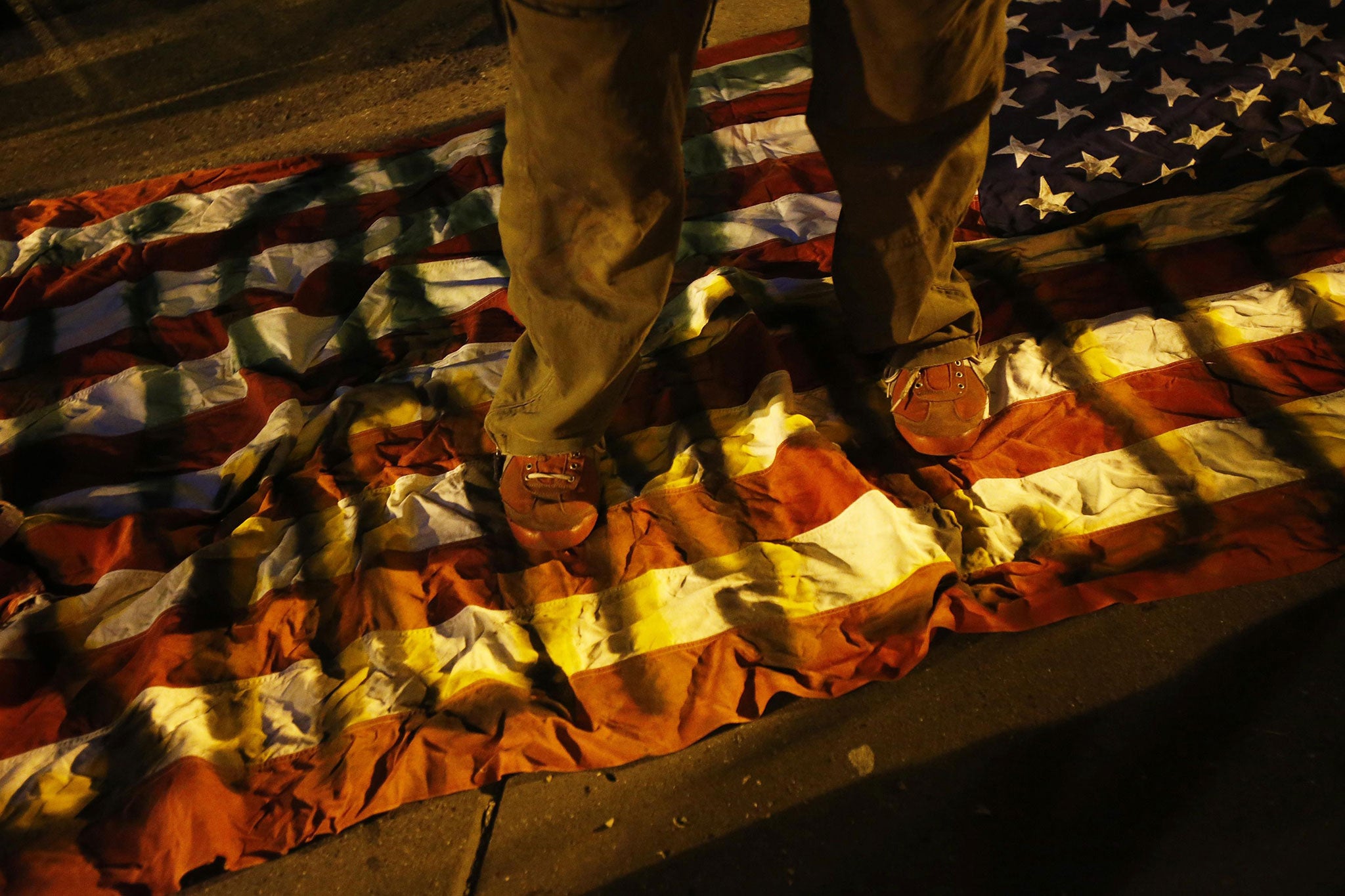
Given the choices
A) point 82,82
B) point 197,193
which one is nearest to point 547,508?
point 197,193

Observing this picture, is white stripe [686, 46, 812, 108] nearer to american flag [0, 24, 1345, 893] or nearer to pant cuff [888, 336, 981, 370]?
american flag [0, 24, 1345, 893]

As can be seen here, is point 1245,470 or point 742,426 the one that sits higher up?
point 742,426

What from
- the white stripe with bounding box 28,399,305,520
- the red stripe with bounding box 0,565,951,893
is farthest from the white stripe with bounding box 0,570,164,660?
the red stripe with bounding box 0,565,951,893

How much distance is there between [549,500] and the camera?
1.27 m

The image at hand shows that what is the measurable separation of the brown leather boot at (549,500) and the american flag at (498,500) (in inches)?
1.7

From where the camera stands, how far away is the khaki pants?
81 centimetres

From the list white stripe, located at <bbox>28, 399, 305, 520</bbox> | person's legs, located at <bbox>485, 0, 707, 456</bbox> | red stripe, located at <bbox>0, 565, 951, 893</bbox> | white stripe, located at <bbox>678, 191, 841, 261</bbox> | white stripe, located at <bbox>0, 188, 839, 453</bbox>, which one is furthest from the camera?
white stripe, located at <bbox>678, 191, 841, 261</bbox>

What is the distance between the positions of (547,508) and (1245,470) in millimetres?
1143

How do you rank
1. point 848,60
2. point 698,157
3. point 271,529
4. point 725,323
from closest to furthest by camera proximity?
point 848,60 < point 271,529 < point 725,323 < point 698,157

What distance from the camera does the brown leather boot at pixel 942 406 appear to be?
1.33 metres

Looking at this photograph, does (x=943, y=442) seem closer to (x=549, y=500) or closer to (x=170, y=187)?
(x=549, y=500)

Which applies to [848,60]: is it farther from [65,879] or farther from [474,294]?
[65,879]

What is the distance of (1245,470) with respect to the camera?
4.19ft

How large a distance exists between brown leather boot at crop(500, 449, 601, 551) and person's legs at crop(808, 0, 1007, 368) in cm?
55
